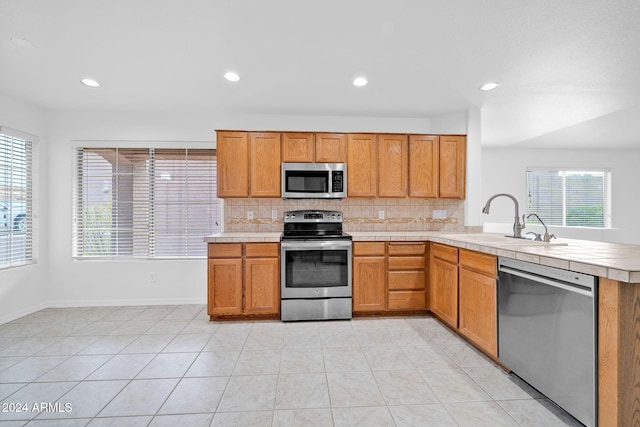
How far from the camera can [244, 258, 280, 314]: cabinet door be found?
121 inches

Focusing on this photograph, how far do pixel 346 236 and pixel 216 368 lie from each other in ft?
5.64

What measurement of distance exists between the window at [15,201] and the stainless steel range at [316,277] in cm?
300

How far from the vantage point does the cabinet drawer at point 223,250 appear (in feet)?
10.0

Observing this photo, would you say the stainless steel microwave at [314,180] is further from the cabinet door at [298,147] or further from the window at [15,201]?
the window at [15,201]

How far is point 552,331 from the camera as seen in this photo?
1.63 m

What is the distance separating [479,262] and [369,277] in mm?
1176

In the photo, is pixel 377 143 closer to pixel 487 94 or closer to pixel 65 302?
pixel 487 94

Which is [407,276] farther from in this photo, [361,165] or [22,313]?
[22,313]

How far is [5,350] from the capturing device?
241cm

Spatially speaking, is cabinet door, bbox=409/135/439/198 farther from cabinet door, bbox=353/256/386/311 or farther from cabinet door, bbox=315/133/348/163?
cabinet door, bbox=353/256/386/311

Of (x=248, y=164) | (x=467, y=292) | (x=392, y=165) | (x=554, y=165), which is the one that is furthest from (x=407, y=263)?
(x=554, y=165)

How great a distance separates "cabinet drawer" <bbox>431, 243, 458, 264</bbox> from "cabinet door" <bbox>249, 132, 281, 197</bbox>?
6.25ft

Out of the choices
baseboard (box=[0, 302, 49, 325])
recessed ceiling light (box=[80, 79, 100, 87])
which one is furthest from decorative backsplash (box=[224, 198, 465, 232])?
baseboard (box=[0, 302, 49, 325])

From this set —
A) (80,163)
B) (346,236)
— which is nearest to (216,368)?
(346,236)
